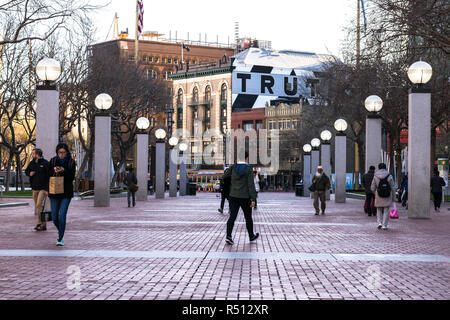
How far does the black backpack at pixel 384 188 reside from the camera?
53.9 feet

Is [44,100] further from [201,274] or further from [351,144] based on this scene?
[351,144]

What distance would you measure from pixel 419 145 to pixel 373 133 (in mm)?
5626

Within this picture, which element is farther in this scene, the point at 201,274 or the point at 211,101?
the point at 211,101

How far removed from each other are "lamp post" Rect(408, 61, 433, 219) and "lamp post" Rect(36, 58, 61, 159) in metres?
10.5

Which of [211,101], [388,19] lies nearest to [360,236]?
[388,19]

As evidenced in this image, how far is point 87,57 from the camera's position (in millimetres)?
42938

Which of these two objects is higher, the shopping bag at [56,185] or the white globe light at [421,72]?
the white globe light at [421,72]

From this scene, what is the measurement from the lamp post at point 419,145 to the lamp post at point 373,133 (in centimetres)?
509

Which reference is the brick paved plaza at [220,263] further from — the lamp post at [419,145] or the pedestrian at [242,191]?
the lamp post at [419,145]

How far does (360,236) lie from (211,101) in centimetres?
9839

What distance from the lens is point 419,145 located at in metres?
21.3

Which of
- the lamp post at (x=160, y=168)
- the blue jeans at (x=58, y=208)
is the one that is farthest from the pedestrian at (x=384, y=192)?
the lamp post at (x=160, y=168)

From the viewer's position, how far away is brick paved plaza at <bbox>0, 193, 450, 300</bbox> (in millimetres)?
7715

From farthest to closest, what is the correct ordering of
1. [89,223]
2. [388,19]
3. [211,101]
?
[211,101], [388,19], [89,223]
